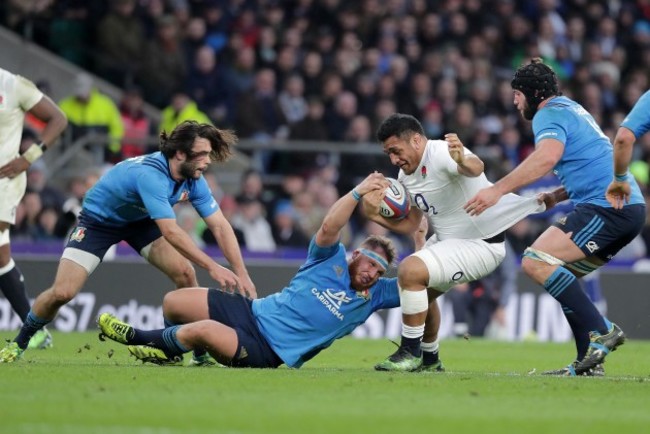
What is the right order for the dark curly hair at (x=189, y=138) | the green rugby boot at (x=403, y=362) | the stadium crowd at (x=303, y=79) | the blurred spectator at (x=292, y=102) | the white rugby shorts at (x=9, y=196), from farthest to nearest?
1. the blurred spectator at (x=292, y=102)
2. the stadium crowd at (x=303, y=79)
3. the white rugby shorts at (x=9, y=196)
4. the dark curly hair at (x=189, y=138)
5. the green rugby boot at (x=403, y=362)

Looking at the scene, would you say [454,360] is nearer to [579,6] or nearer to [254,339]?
[254,339]

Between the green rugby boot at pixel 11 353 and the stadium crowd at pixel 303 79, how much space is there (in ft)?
23.8

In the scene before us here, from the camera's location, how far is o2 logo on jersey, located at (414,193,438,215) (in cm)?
1031

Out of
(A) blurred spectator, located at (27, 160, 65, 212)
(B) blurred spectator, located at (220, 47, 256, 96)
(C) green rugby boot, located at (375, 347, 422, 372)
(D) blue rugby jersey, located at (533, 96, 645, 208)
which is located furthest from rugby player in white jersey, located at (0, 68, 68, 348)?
(B) blurred spectator, located at (220, 47, 256, 96)

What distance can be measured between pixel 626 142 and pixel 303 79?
1301 cm

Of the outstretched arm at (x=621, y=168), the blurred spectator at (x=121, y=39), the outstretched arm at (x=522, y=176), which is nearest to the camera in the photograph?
the outstretched arm at (x=621, y=168)

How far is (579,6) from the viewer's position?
2581 cm

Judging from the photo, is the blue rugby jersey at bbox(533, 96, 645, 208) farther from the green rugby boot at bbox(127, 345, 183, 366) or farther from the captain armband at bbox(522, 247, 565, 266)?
the green rugby boot at bbox(127, 345, 183, 366)

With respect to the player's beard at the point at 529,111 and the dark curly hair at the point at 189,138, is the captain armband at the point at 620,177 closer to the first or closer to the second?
the player's beard at the point at 529,111

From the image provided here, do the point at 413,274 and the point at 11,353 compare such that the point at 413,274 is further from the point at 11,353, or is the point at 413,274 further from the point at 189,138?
the point at 11,353

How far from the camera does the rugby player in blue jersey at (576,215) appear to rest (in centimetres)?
991

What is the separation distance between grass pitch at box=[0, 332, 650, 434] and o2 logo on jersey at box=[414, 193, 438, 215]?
4.30 ft

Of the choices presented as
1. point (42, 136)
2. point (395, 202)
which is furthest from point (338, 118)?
point (395, 202)

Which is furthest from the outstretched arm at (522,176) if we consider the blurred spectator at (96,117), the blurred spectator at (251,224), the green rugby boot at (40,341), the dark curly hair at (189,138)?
the blurred spectator at (96,117)
